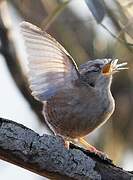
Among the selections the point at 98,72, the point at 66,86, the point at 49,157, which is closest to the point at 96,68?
the point at 98,72

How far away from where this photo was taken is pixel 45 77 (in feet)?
7.98

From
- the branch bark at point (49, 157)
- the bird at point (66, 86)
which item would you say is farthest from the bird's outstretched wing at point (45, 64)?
the branch bark at point (49, 157)

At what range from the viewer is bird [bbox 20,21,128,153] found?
2.34 metres

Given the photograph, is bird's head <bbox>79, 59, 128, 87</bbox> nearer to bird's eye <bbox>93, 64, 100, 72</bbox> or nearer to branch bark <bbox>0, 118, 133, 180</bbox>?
bird's eye <bbox>93, 64, 100, 72</bbox>

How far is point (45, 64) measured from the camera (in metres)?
2.44

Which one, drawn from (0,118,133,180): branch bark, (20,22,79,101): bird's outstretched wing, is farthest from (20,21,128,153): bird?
(0,118,133,180): branch bark

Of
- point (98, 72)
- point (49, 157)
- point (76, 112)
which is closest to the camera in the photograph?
point (49, 157)

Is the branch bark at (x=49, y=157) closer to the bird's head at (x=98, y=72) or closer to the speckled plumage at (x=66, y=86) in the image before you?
the speckled plumage at (x=66, y=86)

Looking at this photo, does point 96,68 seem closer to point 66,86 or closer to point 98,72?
point 98,72

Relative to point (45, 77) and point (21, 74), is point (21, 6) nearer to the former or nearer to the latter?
point (21, 74)

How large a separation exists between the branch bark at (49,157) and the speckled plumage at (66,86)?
0.61ft

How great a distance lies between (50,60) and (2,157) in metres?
0.54

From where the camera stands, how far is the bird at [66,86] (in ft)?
7.66

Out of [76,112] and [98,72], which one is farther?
[98,72]
